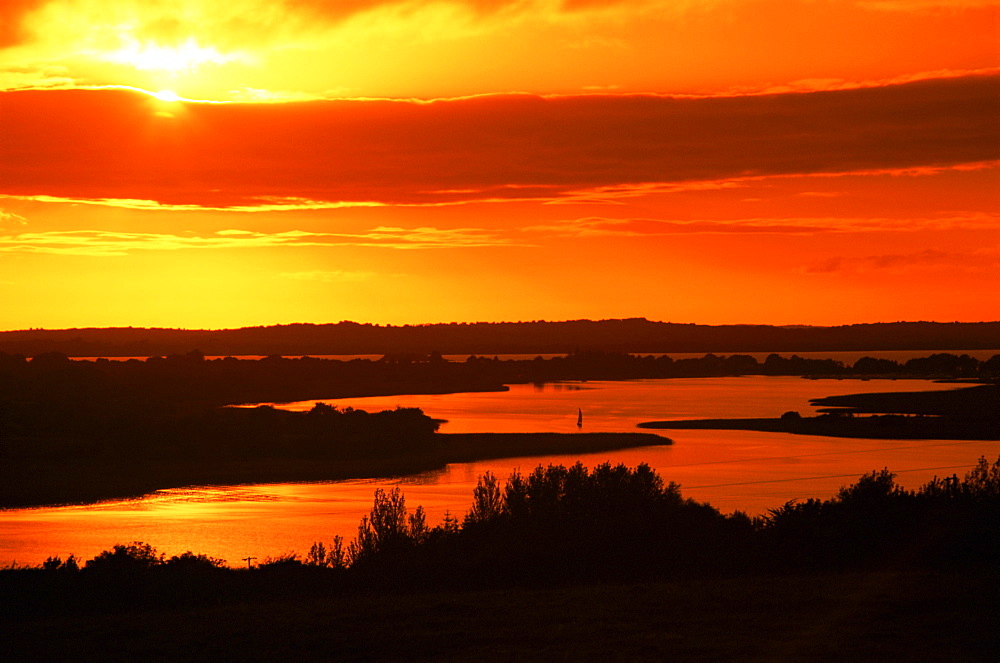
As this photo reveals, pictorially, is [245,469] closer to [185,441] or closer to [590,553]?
[185,441]

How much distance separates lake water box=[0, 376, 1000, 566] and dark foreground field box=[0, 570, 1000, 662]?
523 inches

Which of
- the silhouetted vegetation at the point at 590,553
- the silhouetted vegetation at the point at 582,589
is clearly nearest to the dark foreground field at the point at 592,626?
the silhouetted vegetation at the point at 582,589

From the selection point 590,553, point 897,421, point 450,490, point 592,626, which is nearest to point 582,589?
point 592,626

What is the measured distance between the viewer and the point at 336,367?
136 m

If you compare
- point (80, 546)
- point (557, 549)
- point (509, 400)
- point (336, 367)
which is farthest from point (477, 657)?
point (336, 367)

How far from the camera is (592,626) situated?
1380cm

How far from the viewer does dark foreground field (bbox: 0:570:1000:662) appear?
12320mm

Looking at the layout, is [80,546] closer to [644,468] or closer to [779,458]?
[644,468]

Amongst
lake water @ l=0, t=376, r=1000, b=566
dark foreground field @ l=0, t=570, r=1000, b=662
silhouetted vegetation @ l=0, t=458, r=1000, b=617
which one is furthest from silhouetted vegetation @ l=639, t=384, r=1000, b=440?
dark foreground field @ l=0, t=570, r=1000, b=662

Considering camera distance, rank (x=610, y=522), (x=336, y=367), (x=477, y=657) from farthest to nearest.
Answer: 1. (x=336, y=367)
2. (x=610, y=522)
3. (x=477, y=657)

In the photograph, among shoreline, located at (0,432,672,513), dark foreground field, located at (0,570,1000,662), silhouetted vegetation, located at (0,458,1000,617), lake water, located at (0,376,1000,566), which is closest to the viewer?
dark foreground field, located at (0,570,1000,662)

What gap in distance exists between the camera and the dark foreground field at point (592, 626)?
40.4 feet

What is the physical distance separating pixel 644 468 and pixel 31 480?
31.2 m

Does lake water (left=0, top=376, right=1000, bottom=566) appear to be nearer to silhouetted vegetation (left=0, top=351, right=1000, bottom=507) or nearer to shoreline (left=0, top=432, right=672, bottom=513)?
shoreline (left=0, top=432, right=672, bottom=513)
